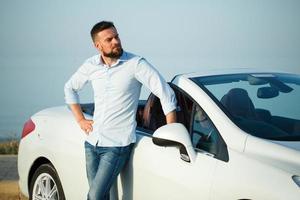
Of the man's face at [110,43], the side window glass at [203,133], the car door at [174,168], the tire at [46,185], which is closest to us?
the car door at [174,168]

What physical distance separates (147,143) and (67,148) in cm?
92

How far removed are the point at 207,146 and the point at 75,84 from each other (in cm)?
151

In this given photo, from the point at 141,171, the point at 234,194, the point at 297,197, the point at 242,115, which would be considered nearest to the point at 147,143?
the point at 141,171

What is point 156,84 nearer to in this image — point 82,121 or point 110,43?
point 110,43

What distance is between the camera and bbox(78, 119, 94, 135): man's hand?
486 centimetres

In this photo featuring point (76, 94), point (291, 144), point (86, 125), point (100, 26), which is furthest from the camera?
point (76, 94)

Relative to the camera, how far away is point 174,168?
13.5ft

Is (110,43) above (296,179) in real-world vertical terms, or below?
above

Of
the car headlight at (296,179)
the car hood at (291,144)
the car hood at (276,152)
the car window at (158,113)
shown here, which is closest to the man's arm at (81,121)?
the car window at (158,113)

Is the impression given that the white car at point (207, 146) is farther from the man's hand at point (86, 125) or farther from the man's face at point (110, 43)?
the man's face at point (110, 43)

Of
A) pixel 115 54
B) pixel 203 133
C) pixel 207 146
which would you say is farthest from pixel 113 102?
pixel 207 146

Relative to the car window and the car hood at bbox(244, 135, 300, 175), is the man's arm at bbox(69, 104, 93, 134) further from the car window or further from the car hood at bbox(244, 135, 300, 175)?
the car hood at bbox(244, 135, 300, 175)

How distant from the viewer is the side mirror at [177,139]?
3975 millimetres

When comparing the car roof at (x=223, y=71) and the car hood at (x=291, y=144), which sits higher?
the car roof at (x=223, y=71)
